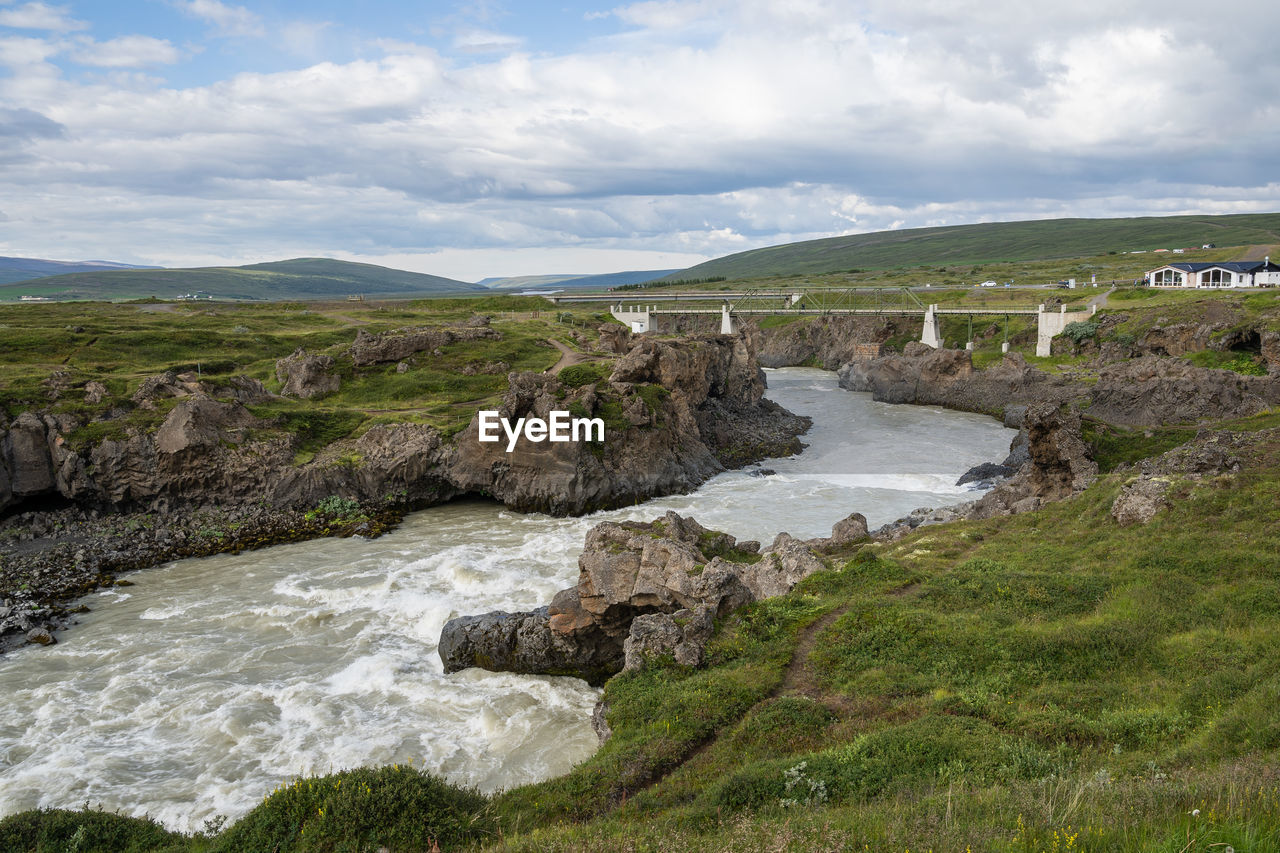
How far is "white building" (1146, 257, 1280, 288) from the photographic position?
90.2m

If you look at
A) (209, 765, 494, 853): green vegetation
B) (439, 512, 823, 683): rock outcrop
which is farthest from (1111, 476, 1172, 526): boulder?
(209, 765, 494, 853): green vegetation

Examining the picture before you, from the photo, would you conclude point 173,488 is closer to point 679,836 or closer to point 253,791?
point 253,791

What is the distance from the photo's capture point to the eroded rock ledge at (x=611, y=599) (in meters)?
20.9

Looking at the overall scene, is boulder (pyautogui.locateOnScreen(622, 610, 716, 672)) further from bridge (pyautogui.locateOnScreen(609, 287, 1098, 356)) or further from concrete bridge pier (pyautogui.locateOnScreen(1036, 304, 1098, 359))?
concrete bridge pier (pyautogui.locateOnScreen(1036, 304, 1098, 359))

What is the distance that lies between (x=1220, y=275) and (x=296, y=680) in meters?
118

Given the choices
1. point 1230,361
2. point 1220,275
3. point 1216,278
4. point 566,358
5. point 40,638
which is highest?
point 1220,275

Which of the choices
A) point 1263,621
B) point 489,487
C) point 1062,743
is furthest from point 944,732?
point 489,487

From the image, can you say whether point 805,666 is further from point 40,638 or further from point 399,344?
point 399,344

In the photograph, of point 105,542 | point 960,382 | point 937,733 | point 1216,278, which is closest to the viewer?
point 937,733

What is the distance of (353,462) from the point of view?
45.3 metres

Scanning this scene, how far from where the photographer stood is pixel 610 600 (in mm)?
21812

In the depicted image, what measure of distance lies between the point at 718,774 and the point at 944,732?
3759 millimetres

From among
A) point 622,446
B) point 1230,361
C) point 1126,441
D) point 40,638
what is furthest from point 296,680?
point 1230,361

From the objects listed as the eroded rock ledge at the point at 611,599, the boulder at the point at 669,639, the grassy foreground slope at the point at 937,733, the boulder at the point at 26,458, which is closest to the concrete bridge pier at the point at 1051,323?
the grassy foreground slope at the point at 937,733
